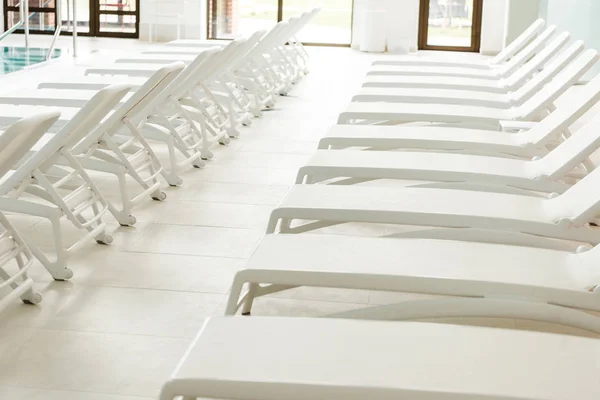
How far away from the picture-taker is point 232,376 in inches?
72.0

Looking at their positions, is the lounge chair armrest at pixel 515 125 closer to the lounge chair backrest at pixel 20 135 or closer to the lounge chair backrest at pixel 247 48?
the lounge chair backrest at pixel 247 48

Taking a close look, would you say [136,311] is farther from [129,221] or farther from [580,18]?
[580,18]

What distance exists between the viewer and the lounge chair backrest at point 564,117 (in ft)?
14.6

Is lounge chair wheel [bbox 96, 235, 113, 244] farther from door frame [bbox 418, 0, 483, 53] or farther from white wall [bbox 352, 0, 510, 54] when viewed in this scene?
door frame [bbox 418, 0, 483, 53]

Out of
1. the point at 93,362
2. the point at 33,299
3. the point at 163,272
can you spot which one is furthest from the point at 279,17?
the point at 93,362

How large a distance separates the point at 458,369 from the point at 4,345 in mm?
1705

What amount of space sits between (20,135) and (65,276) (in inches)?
34.9

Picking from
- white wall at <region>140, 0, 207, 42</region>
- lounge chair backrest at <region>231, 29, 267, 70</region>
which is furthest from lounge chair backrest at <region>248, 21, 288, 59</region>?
white wall at <region>140, 0, 207, 42</region>

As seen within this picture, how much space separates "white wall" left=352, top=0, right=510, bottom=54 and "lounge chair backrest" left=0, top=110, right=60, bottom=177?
12.0m

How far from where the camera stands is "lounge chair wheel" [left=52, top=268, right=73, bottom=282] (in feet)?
12.0

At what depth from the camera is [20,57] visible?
11.6 metres

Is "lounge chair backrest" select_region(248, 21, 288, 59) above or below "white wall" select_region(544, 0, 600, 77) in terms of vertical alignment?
below

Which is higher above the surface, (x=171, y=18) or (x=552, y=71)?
(x=552, y=71)

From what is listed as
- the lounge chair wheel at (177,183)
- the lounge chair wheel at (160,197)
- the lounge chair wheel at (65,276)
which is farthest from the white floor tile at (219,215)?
the lounge chair wheel at (65,276)
